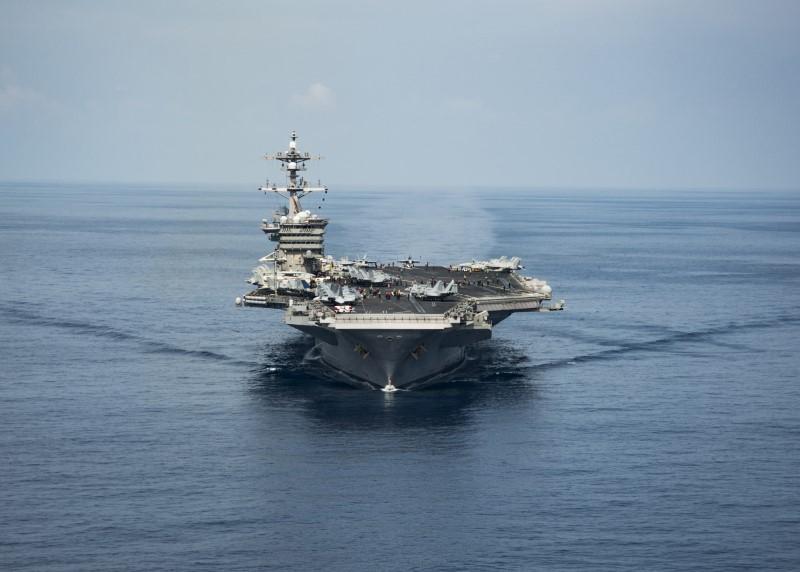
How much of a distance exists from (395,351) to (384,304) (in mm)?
7014

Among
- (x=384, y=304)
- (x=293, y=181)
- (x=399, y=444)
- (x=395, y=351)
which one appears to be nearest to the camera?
(x=399, y=444)

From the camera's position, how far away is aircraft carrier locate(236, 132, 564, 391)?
5222cm

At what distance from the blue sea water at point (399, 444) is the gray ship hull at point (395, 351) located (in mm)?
1131

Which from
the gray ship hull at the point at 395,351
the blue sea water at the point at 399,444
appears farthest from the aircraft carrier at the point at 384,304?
the blue sea water at the point at 399,444

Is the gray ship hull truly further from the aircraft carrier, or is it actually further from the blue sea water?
the blue sea water

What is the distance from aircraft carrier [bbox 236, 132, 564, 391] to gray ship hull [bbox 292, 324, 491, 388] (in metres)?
0.06

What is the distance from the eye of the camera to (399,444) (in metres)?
44.9

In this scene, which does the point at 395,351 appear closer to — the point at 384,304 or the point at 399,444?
the point at 384,304

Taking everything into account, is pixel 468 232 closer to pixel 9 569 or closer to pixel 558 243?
pixel 558 243

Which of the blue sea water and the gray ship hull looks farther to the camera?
the gray ship hull

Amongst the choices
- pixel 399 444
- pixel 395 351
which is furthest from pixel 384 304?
pixel 399 444

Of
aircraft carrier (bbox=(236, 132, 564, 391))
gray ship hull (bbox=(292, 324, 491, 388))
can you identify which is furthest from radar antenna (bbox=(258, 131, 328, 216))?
gray ship hull (bbox=(292, 324, 491, 388))

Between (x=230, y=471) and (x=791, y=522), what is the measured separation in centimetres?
1927

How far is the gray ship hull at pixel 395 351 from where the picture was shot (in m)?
51.7
